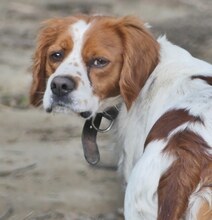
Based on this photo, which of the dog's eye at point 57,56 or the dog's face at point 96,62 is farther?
the dog's eye at point 57,56

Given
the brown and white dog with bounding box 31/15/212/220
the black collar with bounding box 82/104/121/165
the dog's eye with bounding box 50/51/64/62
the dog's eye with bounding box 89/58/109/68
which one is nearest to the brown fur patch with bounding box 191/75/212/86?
the brown and white dog with bounding box 31/15/212/220

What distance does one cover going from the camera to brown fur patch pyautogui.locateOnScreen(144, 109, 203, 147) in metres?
3.91

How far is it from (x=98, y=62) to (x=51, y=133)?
6.34 feet

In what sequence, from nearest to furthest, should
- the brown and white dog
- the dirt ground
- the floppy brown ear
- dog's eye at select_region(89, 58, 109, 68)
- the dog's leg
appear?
the dog's leg < the brown and white dog < dog's eye at select_region(89, 58, 109, 68) < the floppy brown ear < the dirt ground

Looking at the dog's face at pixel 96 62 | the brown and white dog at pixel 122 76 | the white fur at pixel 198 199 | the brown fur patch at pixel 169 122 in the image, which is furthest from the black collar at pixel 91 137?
the white fur at pixel 198 199

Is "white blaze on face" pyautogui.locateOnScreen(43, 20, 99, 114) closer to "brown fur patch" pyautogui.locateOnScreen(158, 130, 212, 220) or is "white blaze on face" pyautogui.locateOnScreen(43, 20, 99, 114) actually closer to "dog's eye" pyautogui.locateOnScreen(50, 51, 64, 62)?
"dog's eye" pyautogui.locateOnScreen(50, 51, 64, 62)

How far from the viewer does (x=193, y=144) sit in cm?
373

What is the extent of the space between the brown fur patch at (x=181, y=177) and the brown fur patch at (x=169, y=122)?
0.18 m

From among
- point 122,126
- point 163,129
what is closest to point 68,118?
point 122,126

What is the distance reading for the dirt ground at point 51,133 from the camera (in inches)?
209

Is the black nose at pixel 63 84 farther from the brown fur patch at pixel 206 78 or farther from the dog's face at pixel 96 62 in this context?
the brown fur patch at pixel 206 78

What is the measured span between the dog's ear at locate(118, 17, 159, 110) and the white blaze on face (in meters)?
0.19

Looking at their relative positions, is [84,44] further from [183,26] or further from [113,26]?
[183,26]

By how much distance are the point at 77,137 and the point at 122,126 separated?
1.60m
